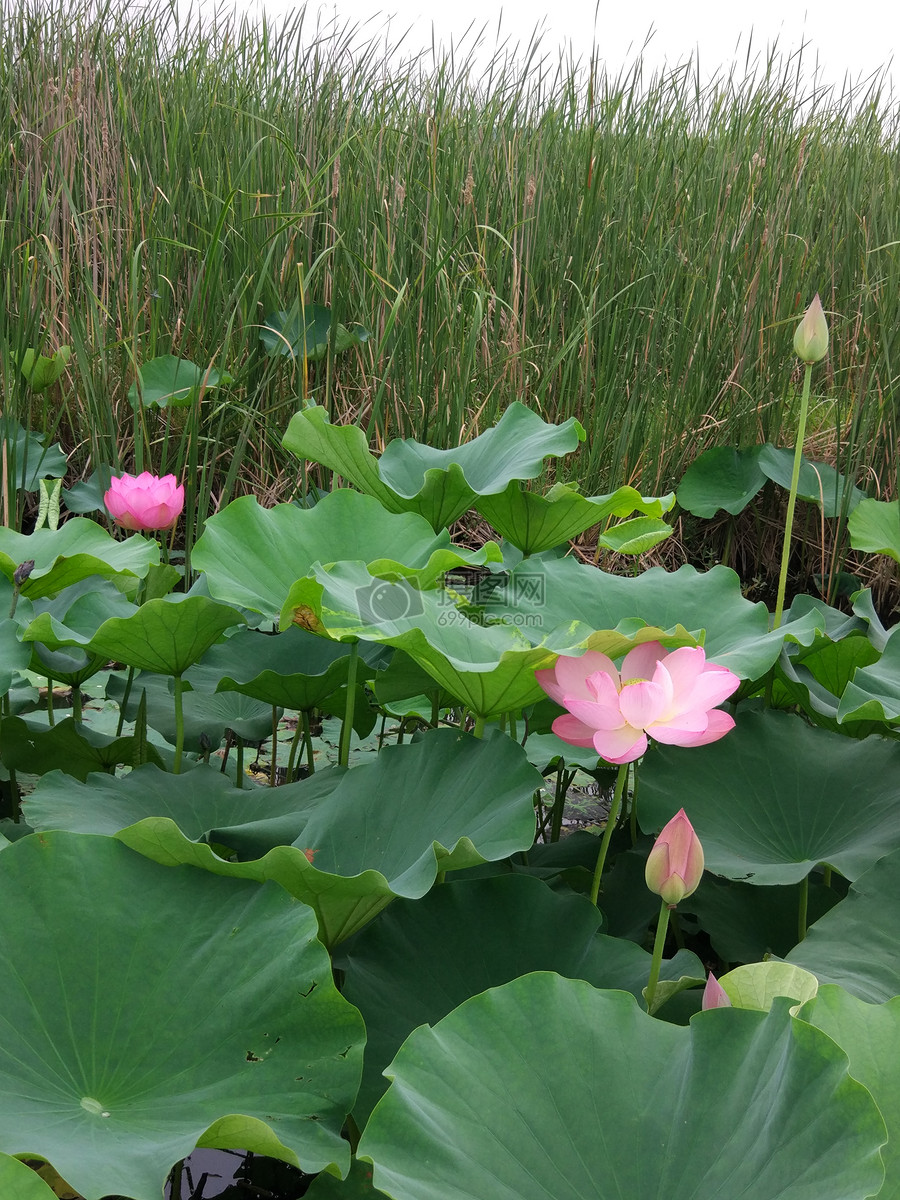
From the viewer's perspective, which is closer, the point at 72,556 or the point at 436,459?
the point at 72,556

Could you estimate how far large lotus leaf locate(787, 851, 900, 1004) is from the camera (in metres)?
0.72

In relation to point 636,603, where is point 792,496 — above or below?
above

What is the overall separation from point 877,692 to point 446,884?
0.48 meters

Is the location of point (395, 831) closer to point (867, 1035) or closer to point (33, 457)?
point (867, 1035)

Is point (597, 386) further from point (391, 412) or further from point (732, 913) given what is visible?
point (732, 913)

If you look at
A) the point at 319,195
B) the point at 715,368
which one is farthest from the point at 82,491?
the point at 715,368

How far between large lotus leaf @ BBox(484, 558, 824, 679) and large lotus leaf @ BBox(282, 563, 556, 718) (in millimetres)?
127

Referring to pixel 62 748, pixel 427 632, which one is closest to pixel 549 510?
pixel 427 632

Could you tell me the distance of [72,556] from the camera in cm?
102

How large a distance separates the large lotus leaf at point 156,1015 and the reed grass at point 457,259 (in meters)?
1.47

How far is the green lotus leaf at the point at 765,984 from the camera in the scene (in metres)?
0.62

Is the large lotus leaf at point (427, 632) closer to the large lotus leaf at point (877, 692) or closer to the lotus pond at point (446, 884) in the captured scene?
the lotus pond at point (446, 884)

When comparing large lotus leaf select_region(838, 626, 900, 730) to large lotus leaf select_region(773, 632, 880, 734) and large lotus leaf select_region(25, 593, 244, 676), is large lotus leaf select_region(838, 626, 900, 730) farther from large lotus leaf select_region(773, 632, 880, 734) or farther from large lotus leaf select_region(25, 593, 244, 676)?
large lotus leaf select_region(25, 593, 244, 676)

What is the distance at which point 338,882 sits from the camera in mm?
685
